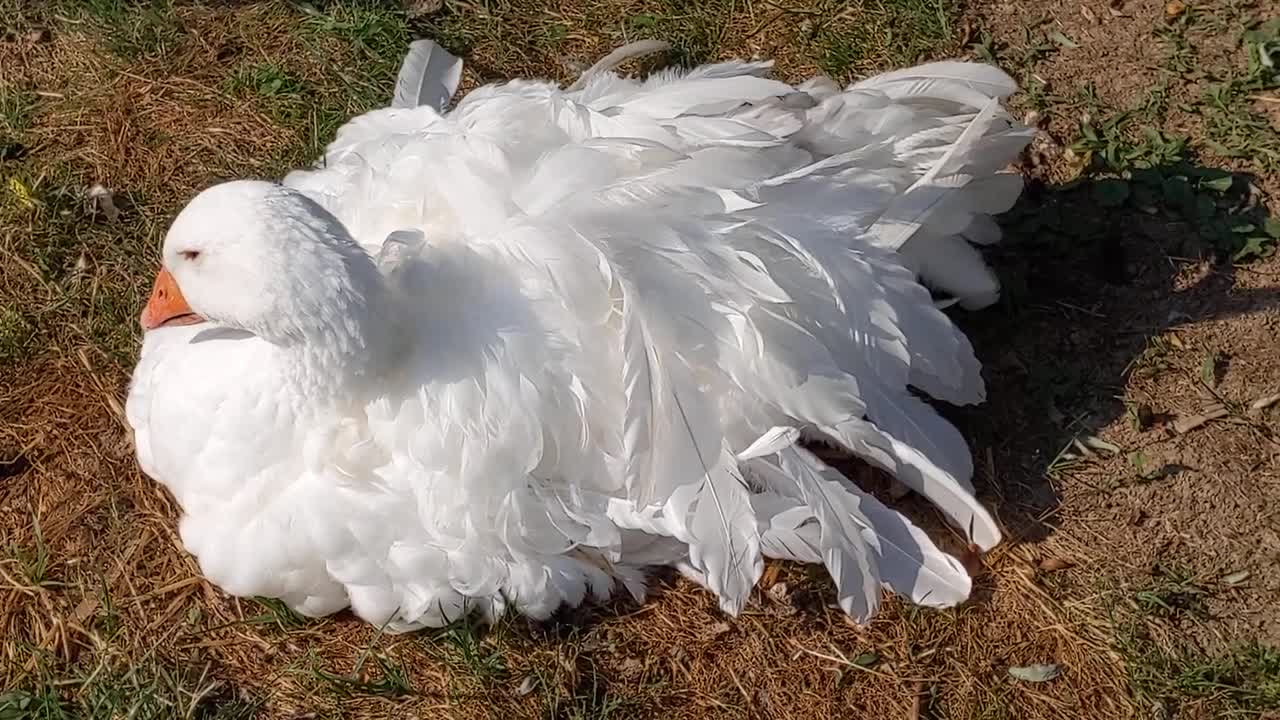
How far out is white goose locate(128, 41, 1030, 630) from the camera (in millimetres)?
2529

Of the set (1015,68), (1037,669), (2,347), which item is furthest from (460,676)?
(1015,68)

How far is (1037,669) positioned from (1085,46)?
245cm

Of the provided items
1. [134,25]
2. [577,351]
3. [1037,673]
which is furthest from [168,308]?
[1037,673]

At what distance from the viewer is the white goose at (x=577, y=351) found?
2.53 metres

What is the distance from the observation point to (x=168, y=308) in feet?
8.81

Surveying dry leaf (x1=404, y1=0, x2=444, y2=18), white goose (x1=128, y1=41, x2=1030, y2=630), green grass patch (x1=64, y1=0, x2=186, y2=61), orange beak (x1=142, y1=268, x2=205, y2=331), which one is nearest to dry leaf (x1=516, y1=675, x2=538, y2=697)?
white goose (x1=128, y1=41, x2=1030, y2=630)

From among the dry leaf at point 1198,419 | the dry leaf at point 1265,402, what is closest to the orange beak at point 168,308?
the dry leaf at point 1198,419

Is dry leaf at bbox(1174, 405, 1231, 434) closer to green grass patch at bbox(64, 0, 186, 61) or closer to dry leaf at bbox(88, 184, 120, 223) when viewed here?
dry leaf at bbox(88, 184, 120, 223)

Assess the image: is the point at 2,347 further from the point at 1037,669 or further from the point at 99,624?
the point at 1037,669

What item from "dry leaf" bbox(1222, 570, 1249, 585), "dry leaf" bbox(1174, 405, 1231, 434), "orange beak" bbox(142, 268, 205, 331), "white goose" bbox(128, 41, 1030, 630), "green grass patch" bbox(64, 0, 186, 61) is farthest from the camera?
"green grass patch" bbox(64, 0, 186, 61)

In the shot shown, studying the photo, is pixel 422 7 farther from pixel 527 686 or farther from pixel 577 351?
pixel 527 686

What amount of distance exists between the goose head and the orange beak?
21 cm

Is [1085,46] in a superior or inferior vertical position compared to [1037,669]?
superior

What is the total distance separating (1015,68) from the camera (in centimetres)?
419
